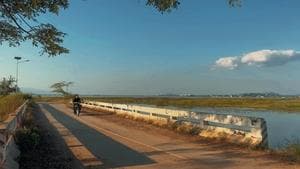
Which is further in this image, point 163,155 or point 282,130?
point 282,130

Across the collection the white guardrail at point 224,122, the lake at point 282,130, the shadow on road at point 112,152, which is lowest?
the lake at point 282,130

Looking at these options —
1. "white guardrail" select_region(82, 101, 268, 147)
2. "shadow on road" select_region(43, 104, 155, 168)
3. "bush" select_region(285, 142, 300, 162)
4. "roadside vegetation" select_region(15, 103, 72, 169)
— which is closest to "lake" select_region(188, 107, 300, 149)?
"bush" select_region(285, 142, 300, 162)

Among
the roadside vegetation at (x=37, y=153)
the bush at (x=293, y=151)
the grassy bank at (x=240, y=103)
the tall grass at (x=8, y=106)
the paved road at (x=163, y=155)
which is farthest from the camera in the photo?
the grassy bank at (x=240, y=103)

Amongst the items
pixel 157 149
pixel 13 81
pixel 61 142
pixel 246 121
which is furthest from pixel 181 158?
pixel 13 81

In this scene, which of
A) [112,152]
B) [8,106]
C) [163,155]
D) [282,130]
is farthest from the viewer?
[8,106]

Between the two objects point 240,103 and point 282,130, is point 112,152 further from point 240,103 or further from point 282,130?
point 240,103

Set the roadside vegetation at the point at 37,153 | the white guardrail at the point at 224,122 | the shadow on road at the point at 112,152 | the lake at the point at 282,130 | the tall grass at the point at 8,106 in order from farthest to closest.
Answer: the tall grass at the point at 8,106
the lake at the point at 282,130
the white guardrail at the point at 224,122
the shadow on road at the point at 112,152
the roadside vegetation at the point at 37,153

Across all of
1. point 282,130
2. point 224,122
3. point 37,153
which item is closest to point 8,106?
point 282,130

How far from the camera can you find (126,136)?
65.2 feet

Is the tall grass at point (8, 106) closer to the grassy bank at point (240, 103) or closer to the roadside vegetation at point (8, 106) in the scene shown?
the roadside vegetation at point (8, 106)

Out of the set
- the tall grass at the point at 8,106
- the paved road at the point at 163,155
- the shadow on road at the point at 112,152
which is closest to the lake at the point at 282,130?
the paved road at the point at 163,155

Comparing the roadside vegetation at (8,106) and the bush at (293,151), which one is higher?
the roadside vegetation at (8,106)

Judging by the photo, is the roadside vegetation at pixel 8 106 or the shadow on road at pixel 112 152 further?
the roadside vegetation at pixel 8 106

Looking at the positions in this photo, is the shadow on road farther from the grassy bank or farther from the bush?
the grassy bank
